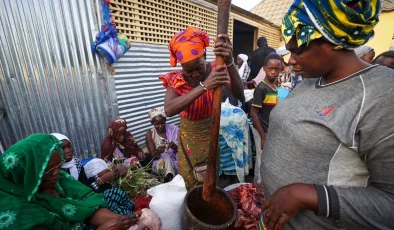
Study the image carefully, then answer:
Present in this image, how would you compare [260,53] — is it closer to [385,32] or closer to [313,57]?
[313,57]

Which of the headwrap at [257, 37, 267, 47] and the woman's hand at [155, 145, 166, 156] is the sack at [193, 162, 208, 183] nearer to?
the woman's hand at [155, 145, 166, 156]

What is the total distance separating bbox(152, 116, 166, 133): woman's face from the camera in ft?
12.6

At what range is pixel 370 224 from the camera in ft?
2.56

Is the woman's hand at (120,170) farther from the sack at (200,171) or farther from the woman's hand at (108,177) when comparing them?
the sack at (200,171)

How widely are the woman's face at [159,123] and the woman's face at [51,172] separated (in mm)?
2297

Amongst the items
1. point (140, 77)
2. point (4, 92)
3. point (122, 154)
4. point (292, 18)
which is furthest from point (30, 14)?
point (292, 18)

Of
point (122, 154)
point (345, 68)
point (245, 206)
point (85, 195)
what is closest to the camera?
point (345, 68)

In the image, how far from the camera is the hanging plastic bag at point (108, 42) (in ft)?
11.2

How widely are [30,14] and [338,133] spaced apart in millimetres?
3734

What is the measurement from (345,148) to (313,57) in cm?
40

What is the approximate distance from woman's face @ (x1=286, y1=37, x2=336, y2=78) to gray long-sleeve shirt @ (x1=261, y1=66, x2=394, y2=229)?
0.08 meters

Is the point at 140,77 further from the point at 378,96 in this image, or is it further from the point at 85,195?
the point at 378,96

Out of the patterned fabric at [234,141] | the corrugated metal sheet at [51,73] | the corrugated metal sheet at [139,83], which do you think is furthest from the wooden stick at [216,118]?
the corrugated metal sheet at [139,83]

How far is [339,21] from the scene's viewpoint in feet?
2.58
